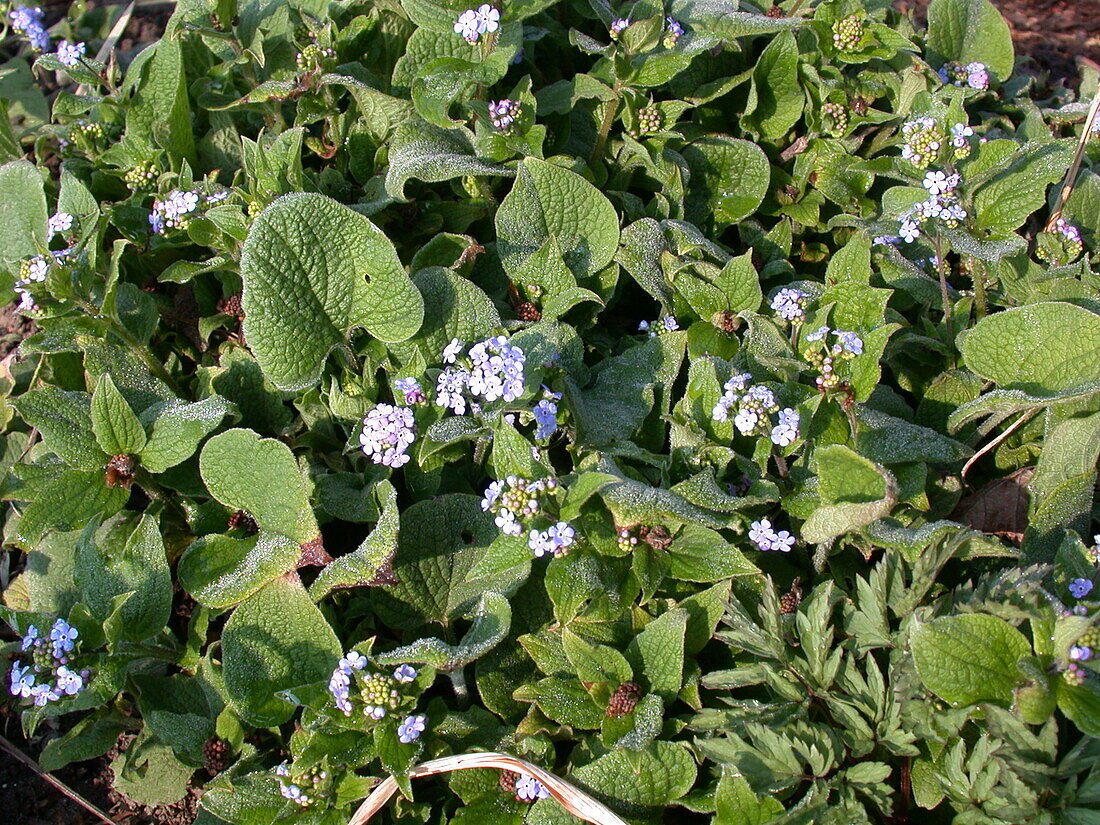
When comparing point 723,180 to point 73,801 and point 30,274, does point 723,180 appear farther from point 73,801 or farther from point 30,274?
point 73,801

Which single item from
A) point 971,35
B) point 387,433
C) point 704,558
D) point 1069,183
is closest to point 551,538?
point 704,558

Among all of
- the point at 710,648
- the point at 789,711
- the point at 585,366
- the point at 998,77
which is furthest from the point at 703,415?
the point at 998,77

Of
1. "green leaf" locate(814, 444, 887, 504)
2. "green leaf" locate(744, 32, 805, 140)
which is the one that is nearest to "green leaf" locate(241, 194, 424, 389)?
"green leaf" locate(814, 444, 887, 504)

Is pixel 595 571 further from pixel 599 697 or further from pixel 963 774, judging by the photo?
pixel 963 774

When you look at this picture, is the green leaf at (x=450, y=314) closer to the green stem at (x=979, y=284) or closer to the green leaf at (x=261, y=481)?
the green leaf at (x=261, y=481)

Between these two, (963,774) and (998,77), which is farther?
(998,77)

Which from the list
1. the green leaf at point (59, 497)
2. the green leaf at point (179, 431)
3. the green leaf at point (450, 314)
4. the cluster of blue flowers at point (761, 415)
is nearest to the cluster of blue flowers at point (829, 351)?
the cluster of blue flowers at point (761, 415)
